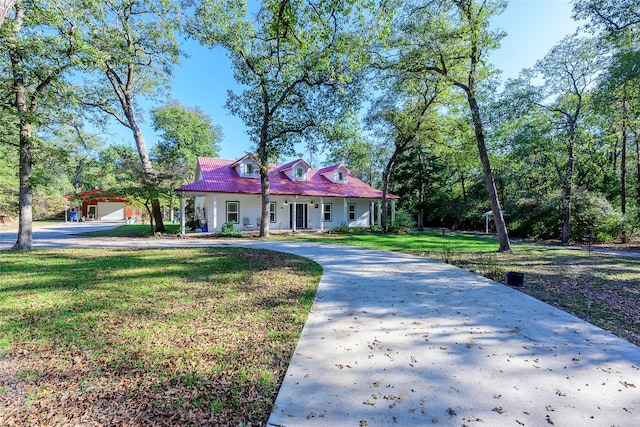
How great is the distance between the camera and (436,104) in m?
17.8

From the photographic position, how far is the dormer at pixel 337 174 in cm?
2267

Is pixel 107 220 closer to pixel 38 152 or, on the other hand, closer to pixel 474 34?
A: pixel 38 152

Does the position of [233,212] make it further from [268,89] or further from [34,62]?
[34,62]

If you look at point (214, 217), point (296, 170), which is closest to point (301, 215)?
point (296, 170)

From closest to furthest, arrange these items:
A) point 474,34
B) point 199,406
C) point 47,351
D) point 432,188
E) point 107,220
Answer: point 199,406, point 47,351, point 474,34, point 432,188, point 107,220

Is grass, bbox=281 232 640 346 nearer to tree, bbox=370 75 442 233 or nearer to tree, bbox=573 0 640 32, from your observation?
tree, bbox=573 0 640 32

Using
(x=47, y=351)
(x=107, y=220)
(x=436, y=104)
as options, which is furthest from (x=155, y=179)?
(x=107, y=220)

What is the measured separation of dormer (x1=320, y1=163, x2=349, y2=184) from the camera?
2267 centimetres

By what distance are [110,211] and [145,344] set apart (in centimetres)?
3905

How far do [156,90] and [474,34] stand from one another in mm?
16992

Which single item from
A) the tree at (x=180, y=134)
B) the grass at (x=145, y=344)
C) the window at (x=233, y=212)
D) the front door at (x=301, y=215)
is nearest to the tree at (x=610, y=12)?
the grass at (x=145, y=344)

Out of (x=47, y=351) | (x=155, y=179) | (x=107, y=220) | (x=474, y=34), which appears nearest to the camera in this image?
(x=47, y=351)

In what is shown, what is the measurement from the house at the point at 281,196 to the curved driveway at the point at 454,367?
45.3 ft

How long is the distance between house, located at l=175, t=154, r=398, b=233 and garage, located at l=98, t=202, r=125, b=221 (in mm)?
19825
